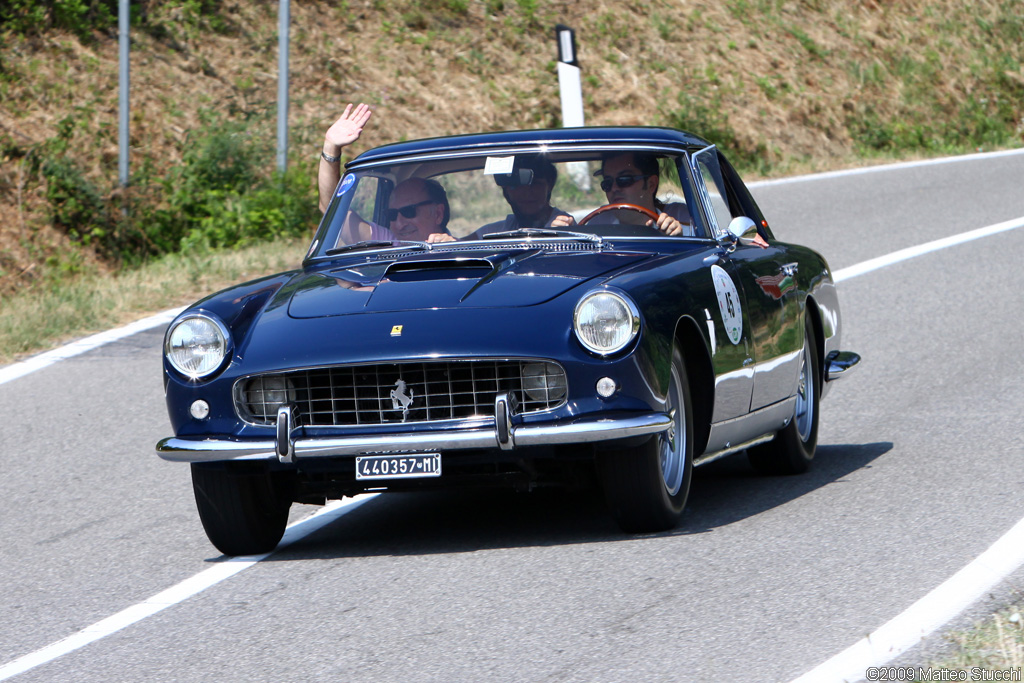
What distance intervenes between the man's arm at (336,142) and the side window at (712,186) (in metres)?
1.55

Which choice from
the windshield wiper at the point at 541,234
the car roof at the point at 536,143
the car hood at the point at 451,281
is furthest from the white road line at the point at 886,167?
the car hood at the point at 451,281

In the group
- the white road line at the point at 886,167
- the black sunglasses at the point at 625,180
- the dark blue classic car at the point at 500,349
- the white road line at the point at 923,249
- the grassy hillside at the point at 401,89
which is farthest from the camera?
the white road line at the point at 886,167

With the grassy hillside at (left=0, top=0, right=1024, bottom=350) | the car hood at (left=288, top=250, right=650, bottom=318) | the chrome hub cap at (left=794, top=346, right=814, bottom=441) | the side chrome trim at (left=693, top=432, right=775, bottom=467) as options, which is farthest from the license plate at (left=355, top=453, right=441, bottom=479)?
the grassy hillside at (left=0, top=0, right=1024, bottom=350)

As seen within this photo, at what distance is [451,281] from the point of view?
17.9 feet

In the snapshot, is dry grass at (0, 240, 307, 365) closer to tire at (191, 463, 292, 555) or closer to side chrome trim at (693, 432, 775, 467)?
tire at (191, 463, 292, 555)

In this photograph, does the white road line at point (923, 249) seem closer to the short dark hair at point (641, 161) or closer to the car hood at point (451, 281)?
the short dark hair at point (641, 161)

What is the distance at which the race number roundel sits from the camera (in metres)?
5.76

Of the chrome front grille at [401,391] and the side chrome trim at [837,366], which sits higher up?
the chrome front grille at [401,391]

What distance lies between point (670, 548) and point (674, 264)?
112 cm

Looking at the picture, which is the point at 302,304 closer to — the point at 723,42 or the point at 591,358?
the point at 591,358

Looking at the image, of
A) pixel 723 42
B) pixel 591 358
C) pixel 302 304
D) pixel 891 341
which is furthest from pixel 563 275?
pixel 723 42

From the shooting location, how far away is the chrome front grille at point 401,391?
5.07 metres

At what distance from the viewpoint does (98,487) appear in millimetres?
6820

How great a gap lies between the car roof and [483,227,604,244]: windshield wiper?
39 centimetres
